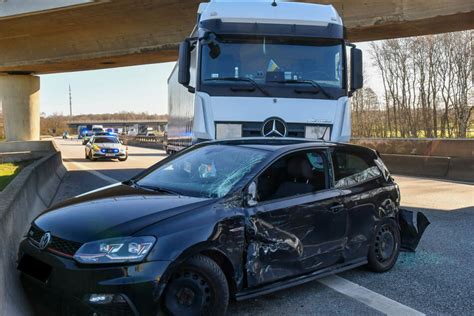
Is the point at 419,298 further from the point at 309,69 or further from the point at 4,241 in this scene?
the point at 309,69

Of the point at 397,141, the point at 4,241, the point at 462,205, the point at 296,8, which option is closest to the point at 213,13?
the point at 296,8

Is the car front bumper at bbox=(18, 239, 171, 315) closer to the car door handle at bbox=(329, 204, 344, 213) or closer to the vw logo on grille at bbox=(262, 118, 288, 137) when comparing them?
the car door handle at bbox=(329, 204, 344, 213)

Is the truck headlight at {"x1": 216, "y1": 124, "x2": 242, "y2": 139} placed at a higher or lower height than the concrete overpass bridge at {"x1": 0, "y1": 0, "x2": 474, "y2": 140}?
lower

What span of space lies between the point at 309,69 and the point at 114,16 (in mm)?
13190

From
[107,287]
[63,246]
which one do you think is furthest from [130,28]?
[107,287]

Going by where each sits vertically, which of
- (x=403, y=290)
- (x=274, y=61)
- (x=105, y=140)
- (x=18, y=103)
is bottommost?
(x=403, y=290)

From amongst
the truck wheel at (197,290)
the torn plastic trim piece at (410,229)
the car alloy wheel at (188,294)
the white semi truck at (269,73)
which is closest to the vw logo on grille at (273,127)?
the white semi truck at (269,73)

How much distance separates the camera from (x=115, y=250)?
3387mm

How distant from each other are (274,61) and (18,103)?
940 inches

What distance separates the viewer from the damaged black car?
3.37 metres

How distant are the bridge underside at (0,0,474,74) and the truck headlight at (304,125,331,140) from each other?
8084 mm

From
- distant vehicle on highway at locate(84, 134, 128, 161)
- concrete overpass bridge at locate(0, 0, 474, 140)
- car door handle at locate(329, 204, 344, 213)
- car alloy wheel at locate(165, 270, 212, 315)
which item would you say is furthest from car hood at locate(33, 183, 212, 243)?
distant vehicle on highway at locate(84, 134, 128, 161)

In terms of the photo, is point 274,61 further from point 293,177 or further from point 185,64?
point 293,177

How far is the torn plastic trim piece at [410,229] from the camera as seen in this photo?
236 inches
